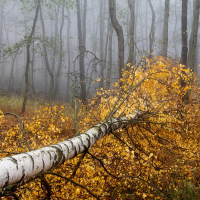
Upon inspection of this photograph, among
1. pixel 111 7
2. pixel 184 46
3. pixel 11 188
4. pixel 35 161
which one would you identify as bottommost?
pixel 11 188

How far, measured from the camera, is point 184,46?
6840mm

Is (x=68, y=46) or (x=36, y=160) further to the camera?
(x=68, y=46)

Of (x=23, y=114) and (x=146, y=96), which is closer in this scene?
(x=146, y=96)

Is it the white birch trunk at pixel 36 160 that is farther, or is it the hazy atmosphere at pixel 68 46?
the hazy atmosphere at pixel 68 46

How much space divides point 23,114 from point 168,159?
7238 millimetres

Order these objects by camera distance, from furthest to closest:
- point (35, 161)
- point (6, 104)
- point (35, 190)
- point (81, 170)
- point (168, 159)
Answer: point (6, 104) < point (168, 159) < point (81, 170) < point (35, 190) < point (35, 161)

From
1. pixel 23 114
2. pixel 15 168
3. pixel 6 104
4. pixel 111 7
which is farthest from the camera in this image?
pixel 6 104

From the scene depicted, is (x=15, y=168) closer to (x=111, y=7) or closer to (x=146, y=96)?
(x=146, y=96)

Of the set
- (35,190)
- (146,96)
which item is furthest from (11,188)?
(146,96)

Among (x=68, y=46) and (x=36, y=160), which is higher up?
(x=68, y=46)

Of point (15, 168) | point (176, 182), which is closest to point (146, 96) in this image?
point (176, 182)

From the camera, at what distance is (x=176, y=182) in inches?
149

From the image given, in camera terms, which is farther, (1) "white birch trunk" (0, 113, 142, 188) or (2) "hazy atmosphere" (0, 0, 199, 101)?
(2) "hazy atmosphere" (0, 0, 199, 101)

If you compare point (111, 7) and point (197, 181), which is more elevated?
point (111, 7)
